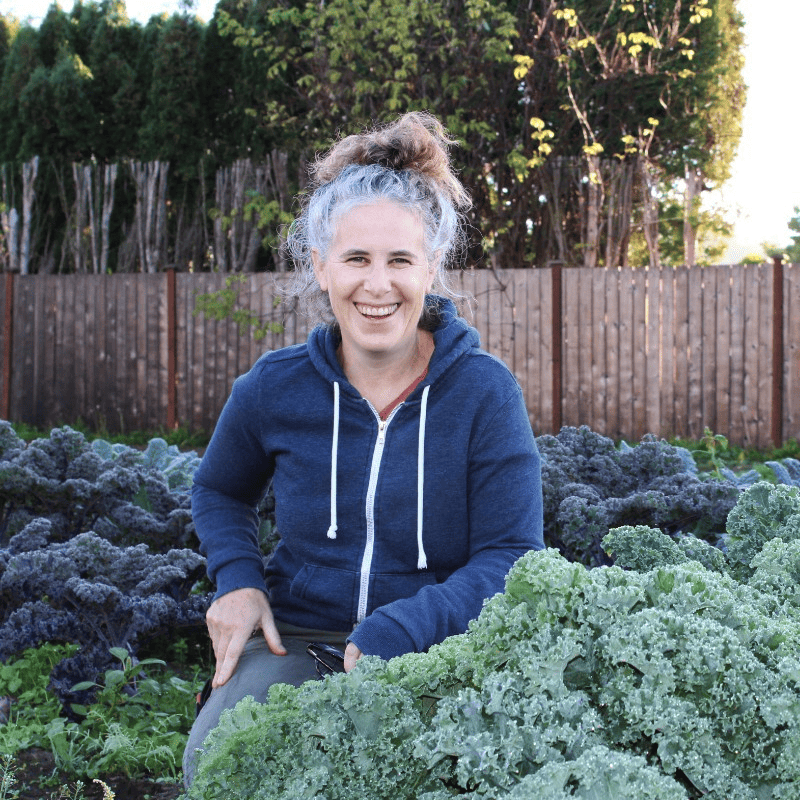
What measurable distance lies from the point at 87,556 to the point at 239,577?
1.53 meters

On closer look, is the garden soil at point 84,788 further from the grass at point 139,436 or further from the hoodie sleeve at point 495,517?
the grass at point 139,436

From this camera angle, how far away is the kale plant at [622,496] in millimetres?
3855

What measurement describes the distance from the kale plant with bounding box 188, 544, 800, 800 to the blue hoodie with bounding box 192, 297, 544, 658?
2.27 feet

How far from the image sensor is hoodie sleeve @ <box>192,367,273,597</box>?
2.42 metres

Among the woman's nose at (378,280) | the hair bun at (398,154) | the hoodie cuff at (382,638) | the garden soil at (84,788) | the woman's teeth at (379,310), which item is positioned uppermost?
the hair bun at (398,154)

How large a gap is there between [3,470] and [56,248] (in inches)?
432

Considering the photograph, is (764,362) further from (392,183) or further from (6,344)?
(6,344)

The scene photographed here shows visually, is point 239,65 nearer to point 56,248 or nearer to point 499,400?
point 56,248

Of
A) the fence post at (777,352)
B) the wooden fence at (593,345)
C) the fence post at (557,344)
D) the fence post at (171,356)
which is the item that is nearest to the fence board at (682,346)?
the wooden fence at (593,345)

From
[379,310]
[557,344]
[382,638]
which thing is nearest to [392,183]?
[379,310]

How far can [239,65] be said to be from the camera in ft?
45.6

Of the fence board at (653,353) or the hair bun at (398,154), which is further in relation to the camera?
the fence board at (653,353)

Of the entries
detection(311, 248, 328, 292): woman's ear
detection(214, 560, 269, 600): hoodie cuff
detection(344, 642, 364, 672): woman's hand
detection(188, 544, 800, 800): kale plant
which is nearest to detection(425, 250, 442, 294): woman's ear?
detection(311, 248, 328, 292): woman's ear

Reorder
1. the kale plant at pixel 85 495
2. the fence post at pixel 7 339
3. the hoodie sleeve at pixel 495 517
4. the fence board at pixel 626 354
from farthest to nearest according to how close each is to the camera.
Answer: the fence post at pixel 7 339 < the fence board at pixel 626 354 < the kale plant at pixel 85 495 < the hoodie sleeve at pixel 495 517
